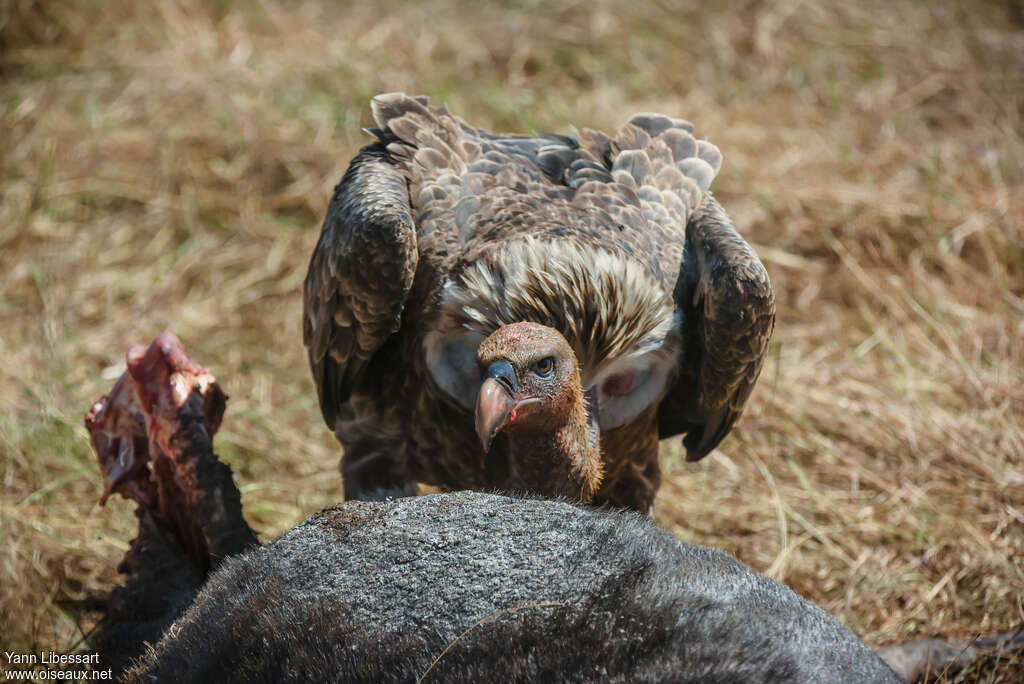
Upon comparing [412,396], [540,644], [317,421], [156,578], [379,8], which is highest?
[379,8]

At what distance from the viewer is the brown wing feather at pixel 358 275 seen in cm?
302

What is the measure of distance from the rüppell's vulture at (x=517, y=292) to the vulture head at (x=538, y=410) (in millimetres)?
78

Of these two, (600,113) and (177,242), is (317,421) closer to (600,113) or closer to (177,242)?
(177,242)

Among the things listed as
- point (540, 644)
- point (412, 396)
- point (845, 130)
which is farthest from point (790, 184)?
point (540, 644)

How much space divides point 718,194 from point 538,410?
134 inches

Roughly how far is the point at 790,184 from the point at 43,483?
12.8 ft

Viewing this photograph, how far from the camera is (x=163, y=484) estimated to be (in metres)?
2.96

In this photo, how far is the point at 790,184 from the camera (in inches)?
225

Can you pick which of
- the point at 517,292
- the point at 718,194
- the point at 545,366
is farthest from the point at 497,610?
the point at 718,194

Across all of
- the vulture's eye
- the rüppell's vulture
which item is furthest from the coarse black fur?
the rüppell's vulture

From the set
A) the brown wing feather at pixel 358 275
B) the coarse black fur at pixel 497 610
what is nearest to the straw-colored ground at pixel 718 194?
the brown wing feather at pixel 358 275

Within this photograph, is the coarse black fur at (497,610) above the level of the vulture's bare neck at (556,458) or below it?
above

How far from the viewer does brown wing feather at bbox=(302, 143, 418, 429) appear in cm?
302

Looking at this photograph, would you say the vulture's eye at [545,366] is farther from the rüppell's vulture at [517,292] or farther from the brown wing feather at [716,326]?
the brown wing feather at [716,326]
